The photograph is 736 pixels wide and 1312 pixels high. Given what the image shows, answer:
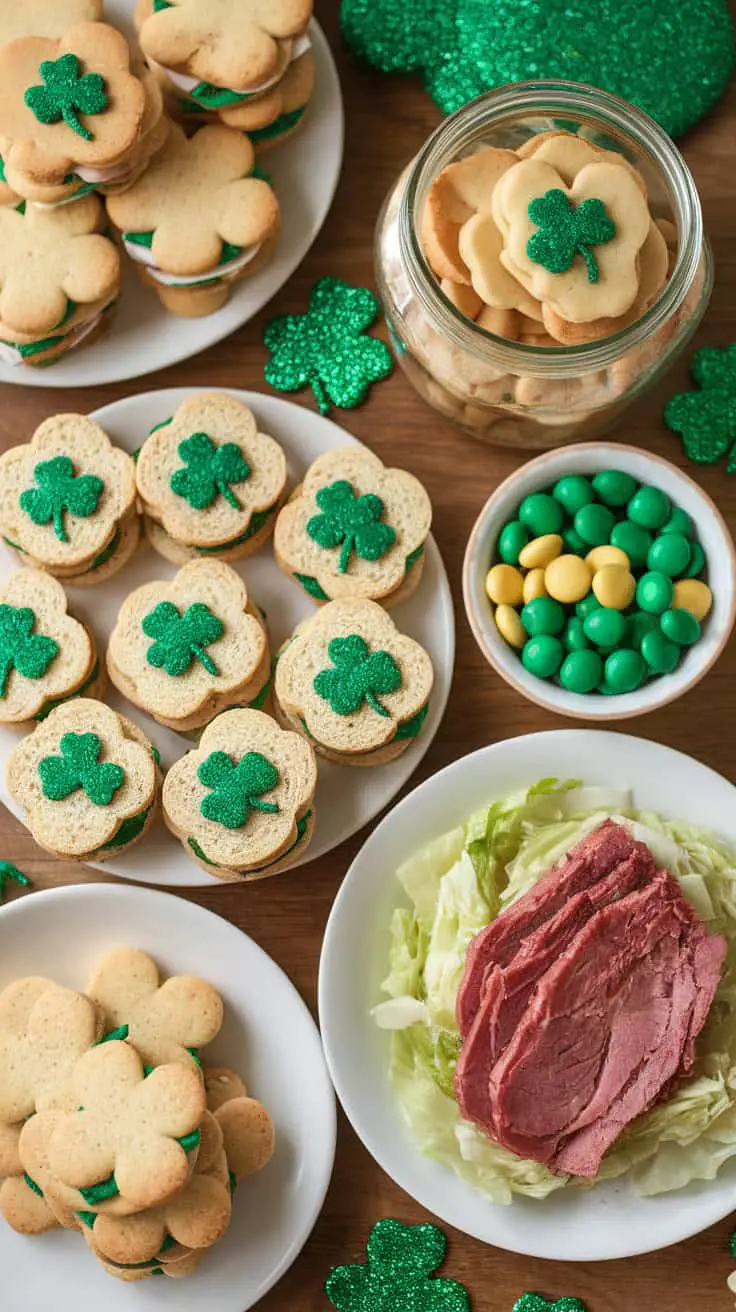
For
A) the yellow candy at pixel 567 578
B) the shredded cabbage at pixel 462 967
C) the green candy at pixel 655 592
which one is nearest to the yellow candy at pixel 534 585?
the yellow candy at pixel 567 578

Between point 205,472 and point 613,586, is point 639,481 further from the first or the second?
point 205,472

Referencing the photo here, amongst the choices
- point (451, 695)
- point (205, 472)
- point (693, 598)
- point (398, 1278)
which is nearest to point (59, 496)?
point (205, 472)

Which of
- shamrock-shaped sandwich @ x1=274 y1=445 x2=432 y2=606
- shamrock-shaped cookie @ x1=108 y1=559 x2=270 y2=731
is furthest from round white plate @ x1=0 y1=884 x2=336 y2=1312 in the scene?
shamrock-shaped sandwich @ x1=274 y1=445 x2=432 y2=606

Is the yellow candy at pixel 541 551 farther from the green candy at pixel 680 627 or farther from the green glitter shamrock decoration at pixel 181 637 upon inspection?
the green glitter shamrock decoration at pixel 181 637

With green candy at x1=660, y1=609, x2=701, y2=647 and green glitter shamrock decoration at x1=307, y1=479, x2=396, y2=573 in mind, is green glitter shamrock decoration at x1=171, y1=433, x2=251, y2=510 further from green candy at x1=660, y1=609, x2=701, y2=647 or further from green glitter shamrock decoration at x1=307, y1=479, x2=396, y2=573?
green candy at x1=660, y1=609, x2=701, y2=647

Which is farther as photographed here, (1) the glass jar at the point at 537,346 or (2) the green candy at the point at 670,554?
(2) the green candy at the point at 670,554
